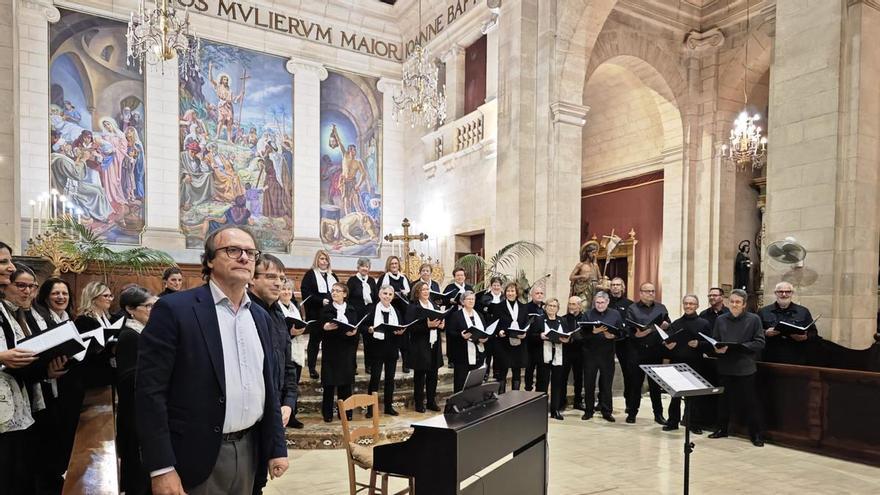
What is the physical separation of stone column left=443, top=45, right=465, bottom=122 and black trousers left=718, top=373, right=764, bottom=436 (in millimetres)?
9780

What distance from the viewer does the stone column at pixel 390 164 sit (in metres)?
15.7

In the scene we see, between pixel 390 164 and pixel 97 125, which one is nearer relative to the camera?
pixel 97 125

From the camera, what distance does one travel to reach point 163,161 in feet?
41.9

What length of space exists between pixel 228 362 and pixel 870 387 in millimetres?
6025

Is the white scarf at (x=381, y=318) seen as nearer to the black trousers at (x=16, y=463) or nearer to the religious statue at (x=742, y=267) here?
the black trousers at (x=16, y=463)

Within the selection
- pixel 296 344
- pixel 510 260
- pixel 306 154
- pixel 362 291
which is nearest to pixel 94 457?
pixel 296 344

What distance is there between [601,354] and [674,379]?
3.19 m

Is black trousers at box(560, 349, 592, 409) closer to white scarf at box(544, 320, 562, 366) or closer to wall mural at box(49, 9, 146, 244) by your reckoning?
white scarf at box(544, 320, 562, 366)

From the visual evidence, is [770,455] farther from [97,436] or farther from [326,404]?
[97,436]

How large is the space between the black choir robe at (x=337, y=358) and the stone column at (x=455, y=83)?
9.19 meters

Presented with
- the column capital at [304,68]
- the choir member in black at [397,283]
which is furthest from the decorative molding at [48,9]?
the choir member in black at [397,283]

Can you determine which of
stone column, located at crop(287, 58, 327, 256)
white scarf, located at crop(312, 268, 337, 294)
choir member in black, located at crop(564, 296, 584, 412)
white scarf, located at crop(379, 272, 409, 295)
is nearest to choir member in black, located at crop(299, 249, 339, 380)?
white scarf, located at crop(312, 268, 337, 294)

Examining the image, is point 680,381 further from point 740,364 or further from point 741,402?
point 741,402

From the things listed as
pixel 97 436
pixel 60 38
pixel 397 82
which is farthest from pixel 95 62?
pixel 97 436
